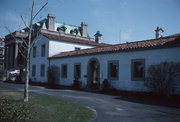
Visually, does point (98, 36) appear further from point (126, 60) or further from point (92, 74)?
point (126, 60)

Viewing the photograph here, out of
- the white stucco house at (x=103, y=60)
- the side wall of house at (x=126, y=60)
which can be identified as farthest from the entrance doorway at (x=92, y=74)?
the side wall of house at (x=126, y=60)

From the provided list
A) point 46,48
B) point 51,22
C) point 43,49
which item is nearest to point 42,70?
point 43,49

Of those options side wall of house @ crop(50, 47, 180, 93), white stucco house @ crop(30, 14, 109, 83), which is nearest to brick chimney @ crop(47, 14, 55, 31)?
white stucco house @ crop(30, 14, 109, 83)

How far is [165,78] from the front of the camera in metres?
13.4

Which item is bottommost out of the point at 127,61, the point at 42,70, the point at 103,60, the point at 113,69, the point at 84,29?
the point at 42,70

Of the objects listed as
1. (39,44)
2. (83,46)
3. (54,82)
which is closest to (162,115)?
(54,82)

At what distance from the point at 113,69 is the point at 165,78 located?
5.74 metres

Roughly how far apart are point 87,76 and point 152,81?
8268mm

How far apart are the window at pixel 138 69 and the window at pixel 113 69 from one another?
191 cm

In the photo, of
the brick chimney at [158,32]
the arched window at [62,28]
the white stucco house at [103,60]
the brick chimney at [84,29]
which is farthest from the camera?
the brick chimney at [84,29]

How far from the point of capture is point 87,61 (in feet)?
68.0

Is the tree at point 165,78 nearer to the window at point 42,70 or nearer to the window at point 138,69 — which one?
the window at point 138,69

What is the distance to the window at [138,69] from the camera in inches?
607

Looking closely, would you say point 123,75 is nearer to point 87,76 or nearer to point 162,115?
point 87,76
